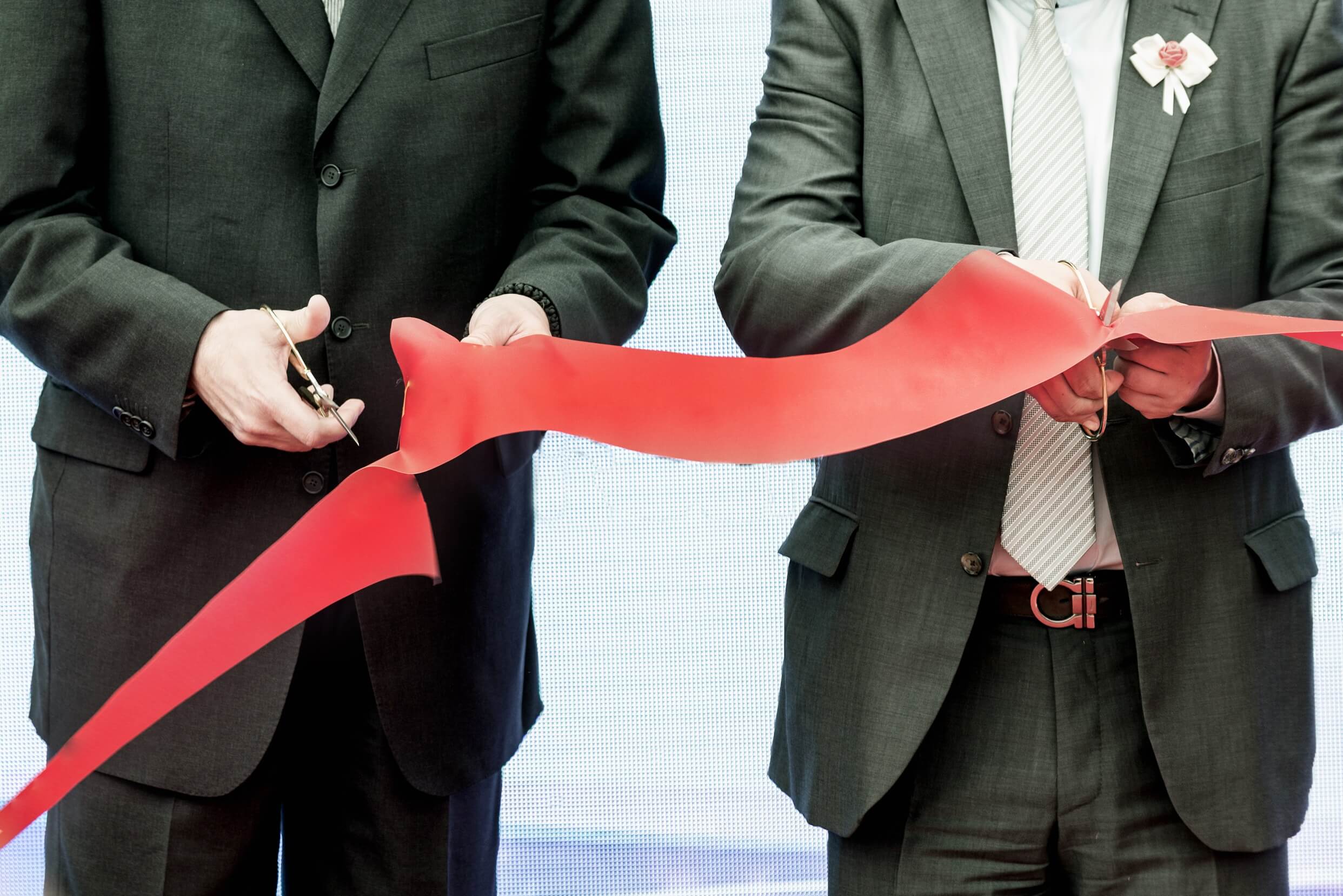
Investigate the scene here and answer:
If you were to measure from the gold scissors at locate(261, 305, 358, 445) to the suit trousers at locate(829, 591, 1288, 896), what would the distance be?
713 mm

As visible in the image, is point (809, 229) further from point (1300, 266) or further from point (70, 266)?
point (70, 266)

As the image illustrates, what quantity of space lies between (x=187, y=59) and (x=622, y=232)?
50 cm

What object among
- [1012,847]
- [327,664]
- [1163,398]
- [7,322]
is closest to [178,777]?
[327,664]

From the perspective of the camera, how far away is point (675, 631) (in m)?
2.32

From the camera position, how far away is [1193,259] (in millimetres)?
1309

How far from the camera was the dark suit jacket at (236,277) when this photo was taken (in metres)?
1.27

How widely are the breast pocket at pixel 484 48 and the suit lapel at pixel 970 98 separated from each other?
16.4 inches

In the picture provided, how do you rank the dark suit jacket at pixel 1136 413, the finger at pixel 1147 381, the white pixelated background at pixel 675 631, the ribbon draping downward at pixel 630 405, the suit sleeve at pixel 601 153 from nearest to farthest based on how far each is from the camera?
the ribbon draping downward at pixel 630 405 < the finger at pixel 1147 381 < the dark suit jacket at pixel 1136 413 < the suit sleeve at pixel 601 153 < the white pixelated background at pixel 675 631

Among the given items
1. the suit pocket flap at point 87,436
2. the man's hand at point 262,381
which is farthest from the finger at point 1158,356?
the suit pocket flap at point 87,436

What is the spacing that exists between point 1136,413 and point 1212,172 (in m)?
0.26

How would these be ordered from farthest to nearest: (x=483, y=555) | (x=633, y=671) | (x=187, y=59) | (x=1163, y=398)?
(x=633, y=671) → (x=483, y=555) → (x=187, y=59) → (x=1163, y=398)

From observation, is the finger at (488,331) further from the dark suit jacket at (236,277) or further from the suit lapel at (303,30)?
the suit lapel at (303,30)

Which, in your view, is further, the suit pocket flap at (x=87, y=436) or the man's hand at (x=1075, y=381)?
the suit pocket flap at (x=87, y=436)

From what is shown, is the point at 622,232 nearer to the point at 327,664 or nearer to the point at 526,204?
the point at 526,204
